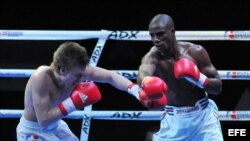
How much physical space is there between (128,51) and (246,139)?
45.0 inches

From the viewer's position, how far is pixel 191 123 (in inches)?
118

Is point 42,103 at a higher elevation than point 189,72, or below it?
below

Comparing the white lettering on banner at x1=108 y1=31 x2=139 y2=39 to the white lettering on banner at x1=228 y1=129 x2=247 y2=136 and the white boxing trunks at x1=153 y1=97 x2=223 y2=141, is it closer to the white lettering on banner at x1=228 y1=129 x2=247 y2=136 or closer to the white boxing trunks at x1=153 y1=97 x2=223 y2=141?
the white boxing trunks at x1=153 y1=97 x2=223 y2=141

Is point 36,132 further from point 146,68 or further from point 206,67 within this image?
point 206,67

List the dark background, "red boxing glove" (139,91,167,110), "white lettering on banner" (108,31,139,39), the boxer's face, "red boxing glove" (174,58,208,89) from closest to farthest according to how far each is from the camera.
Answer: "red boxing glove" (139,91,167,110), "red boxing glove" (174,58,208,89), the boxer's face, "white lettering on banner" (108,31,139,39), the dark background

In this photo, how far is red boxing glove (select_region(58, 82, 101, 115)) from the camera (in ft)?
8.68

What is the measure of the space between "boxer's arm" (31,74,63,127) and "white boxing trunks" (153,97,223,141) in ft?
2.34

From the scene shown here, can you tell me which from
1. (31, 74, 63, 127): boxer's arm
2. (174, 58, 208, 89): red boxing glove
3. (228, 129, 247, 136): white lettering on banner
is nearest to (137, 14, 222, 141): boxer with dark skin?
(174, 58, 208, 89): red boxing glove
